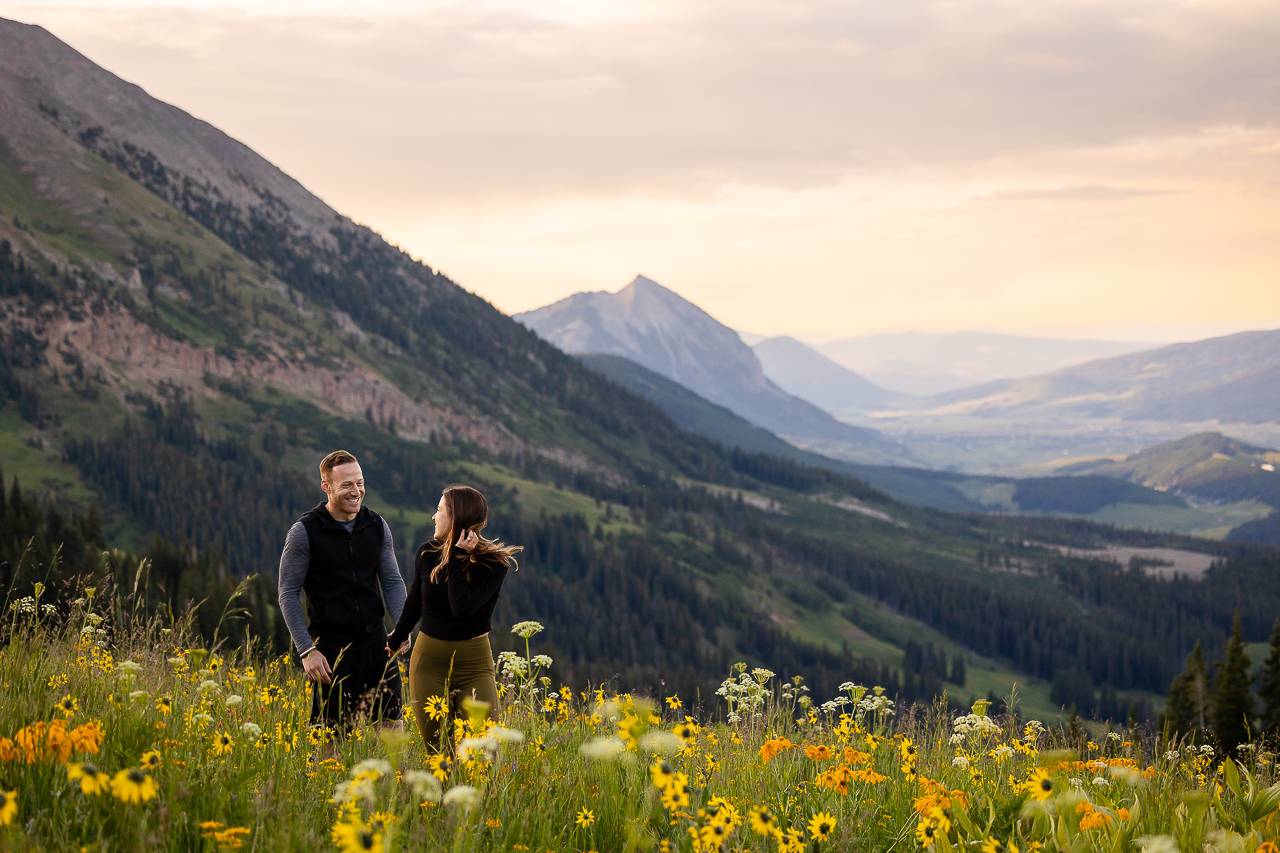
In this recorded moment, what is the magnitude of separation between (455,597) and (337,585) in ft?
4.45

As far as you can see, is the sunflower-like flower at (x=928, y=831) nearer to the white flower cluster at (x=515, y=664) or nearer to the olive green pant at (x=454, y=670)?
the white flower cluster at (x=515, y=664)

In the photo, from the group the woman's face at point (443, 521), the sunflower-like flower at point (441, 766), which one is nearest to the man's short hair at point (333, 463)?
the woman's face at point (443, 521)

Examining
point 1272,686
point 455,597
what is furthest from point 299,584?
point 1272,686

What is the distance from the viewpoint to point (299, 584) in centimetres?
772

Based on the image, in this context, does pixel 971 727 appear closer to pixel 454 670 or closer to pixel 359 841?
pixel 454 670

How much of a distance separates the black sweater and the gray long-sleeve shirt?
0.26m

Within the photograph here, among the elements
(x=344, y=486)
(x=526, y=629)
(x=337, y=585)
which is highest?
(x=344, y=486)

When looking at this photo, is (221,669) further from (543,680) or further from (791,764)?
(791,764)

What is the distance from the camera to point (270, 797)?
4.50m

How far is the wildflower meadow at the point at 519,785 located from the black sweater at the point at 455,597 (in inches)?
25.1

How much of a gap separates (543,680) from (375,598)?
1.83 metres

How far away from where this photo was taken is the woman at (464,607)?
744 cm

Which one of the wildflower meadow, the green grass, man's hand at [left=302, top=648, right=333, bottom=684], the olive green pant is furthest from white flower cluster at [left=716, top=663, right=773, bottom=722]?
the green grass

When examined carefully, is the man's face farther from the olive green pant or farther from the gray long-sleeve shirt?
the olive green pant
